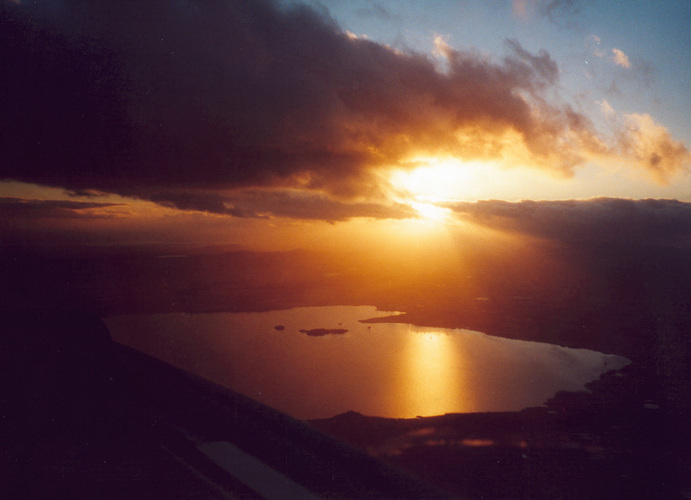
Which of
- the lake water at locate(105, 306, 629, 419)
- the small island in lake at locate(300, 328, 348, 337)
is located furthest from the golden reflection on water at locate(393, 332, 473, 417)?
the small island in lake at locate(300, 328, 348, 337)

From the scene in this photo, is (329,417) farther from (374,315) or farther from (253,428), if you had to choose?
(374,315)

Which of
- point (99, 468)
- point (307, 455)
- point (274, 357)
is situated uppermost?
point (99, 468)

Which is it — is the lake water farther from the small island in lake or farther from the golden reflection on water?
the small island in lake

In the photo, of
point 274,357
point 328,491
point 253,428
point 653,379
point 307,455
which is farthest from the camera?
point 274,357

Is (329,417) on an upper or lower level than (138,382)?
lower

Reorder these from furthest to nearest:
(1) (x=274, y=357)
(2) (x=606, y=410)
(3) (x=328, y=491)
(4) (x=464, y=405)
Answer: (1) (x=274, y=357)
(4) (x=464, y=405)
(2) (x=606, y=410)
(3) (x=328, y=491)

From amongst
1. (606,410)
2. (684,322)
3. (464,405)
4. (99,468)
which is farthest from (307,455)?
(684,322)
